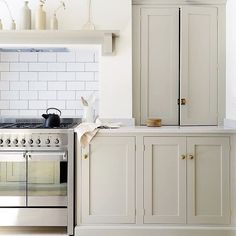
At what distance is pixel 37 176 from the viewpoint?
309cm

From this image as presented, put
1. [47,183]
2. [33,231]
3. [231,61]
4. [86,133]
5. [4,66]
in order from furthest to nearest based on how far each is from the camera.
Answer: [4,66] < [231,61] < [33,231] < [47,183] < [86,133]

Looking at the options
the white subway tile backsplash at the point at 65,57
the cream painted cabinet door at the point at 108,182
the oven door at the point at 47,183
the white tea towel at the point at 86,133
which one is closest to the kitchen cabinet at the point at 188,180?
the cream painted cabinet door at the point at 108,182

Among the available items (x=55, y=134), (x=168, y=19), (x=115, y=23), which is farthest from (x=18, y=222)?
(x=168, y=19)

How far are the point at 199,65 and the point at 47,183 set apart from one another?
174 cm

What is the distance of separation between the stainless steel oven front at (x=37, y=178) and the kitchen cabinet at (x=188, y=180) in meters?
0.64

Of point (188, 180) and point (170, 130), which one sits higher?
point (170, 130)

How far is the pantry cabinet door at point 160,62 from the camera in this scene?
3.54 m

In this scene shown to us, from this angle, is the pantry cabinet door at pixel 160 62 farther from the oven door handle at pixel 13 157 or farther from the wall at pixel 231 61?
the oven door handle at pixel 13 157

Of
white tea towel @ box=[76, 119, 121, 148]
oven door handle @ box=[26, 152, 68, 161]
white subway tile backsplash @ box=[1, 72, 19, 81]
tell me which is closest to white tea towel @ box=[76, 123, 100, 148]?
white tea towel @ box=[76, 119, 121, 148]

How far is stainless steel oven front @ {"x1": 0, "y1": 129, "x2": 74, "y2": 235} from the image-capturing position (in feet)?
10.0

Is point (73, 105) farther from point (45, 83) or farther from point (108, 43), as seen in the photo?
point (108, 43)

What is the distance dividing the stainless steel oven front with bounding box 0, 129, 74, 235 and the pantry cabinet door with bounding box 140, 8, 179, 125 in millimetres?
909

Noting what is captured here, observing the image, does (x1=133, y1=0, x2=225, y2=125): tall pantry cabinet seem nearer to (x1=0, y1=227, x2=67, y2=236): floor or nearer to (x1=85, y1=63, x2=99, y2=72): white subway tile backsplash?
(x1=85, y1=63, x2=99, y2=72): white subway tile backsplash

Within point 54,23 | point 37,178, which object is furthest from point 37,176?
point 54,23
